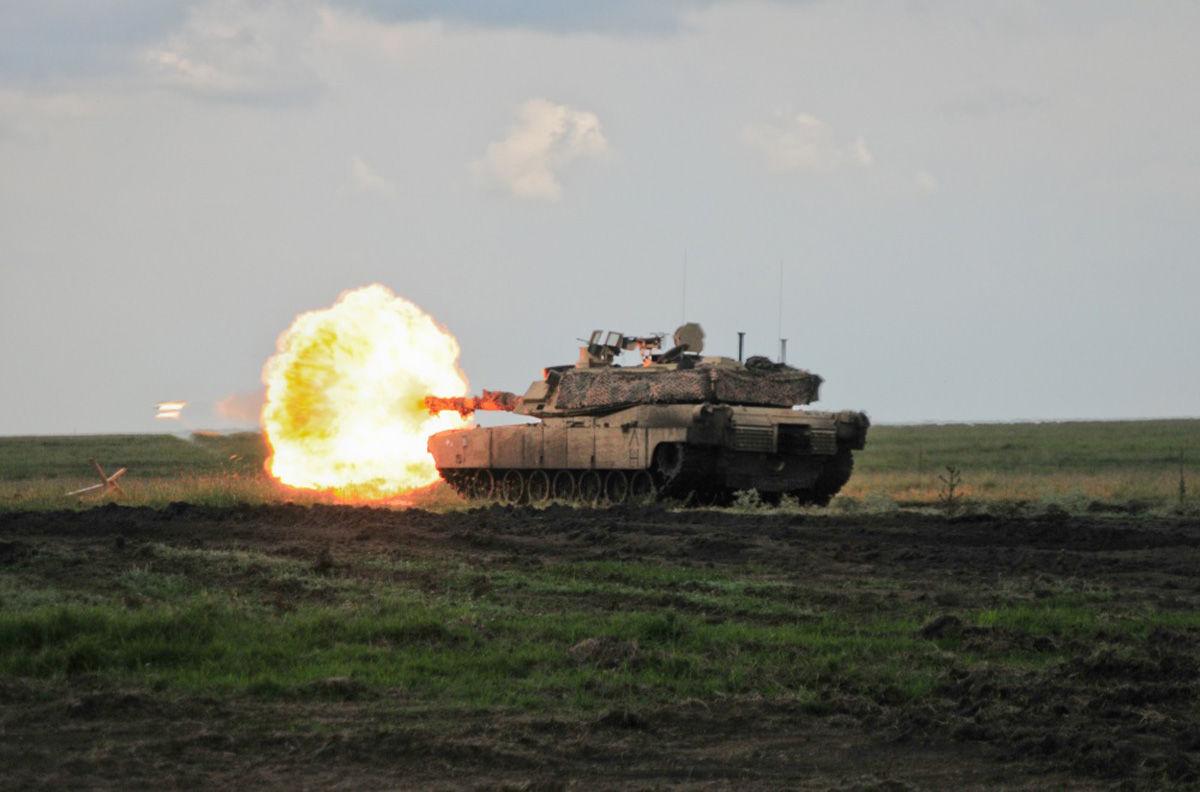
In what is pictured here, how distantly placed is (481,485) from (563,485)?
8.96 feet

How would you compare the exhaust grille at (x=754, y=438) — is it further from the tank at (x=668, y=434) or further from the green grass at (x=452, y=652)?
the green grass at (x=452, y=652)

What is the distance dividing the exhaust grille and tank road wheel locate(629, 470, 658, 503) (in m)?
1.87

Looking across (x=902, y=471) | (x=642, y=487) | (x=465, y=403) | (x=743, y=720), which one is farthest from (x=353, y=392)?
(x=743, y=720)

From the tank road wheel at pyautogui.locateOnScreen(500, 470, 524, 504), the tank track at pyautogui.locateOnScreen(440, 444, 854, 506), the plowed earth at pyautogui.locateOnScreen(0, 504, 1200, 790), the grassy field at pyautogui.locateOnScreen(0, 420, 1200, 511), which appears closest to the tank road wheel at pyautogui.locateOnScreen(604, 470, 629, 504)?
the tank track at pyautogui.locateOnScreen(440, 444, 854, 506)

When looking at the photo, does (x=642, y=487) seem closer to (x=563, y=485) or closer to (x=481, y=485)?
(x=563, y=485)

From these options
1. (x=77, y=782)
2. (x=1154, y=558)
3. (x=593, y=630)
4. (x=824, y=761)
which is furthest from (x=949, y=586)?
(x=77, y=782)

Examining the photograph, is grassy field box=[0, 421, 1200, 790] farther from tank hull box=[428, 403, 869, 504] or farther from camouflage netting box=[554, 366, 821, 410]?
camouflage netting box=[554, 366, 821, 410]

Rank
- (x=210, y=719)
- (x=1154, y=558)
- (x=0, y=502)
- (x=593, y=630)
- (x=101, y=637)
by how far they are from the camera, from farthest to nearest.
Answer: (x=0, y=502)
(x=1154, y=558)
(x=593, y=630)
(x=101, y=637)
(x=210, y=719)

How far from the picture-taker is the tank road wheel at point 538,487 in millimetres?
31547

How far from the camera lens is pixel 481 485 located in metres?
33.5

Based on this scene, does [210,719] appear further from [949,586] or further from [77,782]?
[949,586]

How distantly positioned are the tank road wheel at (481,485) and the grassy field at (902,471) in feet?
1.59

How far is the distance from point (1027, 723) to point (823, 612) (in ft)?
14.7

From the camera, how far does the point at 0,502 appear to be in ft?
92.2
